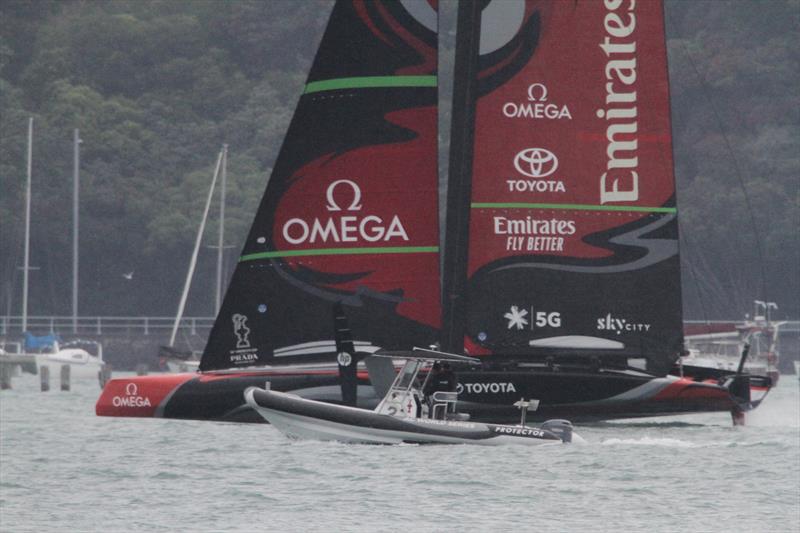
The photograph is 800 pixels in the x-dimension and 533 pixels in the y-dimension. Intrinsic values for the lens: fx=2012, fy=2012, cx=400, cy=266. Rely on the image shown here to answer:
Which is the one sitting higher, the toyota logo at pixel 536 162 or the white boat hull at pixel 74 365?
the toyota logo at pixel 536 162

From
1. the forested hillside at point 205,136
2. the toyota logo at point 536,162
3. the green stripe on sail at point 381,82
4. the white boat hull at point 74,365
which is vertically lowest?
the white boat hull at point 74,365

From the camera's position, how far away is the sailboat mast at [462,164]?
3031 centimetres

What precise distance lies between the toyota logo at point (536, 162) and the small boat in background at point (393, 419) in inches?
191

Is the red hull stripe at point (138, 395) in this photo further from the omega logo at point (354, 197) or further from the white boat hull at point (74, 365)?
the white boat hull at point (74, 365)

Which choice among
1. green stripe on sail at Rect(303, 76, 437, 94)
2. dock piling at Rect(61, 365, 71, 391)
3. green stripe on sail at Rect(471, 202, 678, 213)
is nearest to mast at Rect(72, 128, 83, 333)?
dock piling at Rect(61, 365, 71, 391)

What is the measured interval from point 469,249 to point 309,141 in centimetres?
303

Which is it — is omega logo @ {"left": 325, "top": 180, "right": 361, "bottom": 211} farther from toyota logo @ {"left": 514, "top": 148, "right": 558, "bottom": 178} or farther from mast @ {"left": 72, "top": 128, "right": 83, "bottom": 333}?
mast @ {"left": 72, "top": 128, "right": 83, "bottom": 333}

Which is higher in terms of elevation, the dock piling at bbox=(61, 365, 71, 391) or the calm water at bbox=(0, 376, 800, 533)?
the dock piling at bbox=(61, 365, 71, 391)

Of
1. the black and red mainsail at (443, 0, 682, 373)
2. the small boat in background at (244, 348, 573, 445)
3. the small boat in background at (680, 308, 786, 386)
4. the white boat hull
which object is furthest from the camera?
the white boat hull

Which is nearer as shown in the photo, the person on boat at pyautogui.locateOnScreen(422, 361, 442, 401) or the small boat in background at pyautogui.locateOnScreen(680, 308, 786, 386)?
the person on boat at pyautogui.locateOnScreen(422, 361, 442, 401)

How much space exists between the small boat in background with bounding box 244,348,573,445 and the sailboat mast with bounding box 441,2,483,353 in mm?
3674

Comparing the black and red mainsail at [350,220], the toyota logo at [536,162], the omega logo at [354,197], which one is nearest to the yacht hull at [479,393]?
the black and red mainsail at [350,220]

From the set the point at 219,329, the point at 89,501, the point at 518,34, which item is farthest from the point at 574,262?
the point at 89,501

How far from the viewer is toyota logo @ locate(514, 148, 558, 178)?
3055cm
